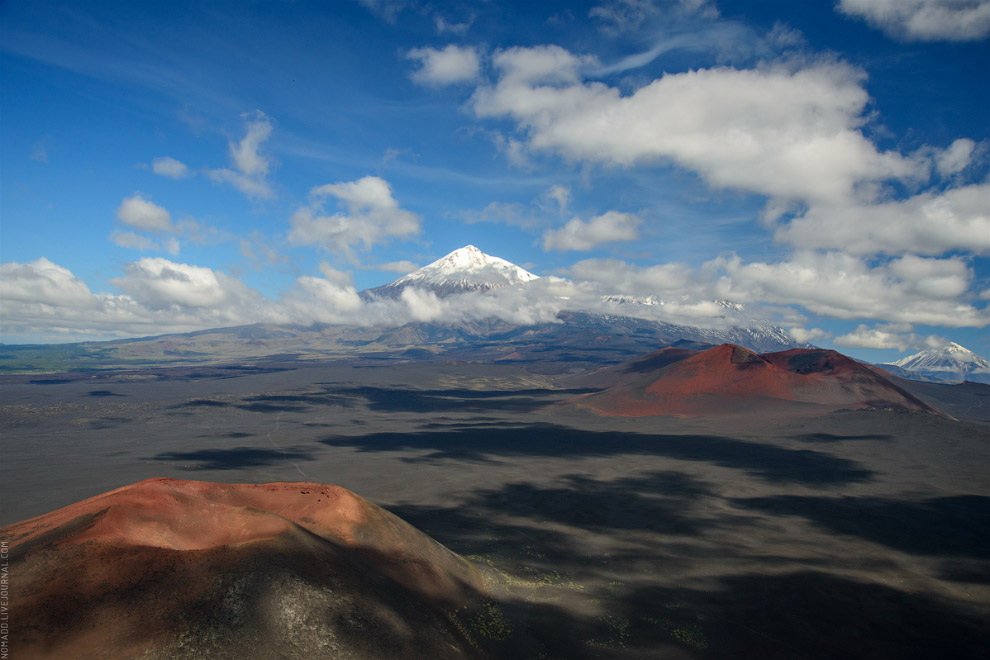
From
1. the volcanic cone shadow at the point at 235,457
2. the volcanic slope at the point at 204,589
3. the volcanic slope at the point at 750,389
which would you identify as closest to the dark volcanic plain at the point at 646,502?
the volcanic cone shadow at the point at 235,457

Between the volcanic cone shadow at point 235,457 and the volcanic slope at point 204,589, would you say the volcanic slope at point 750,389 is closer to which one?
the volcanic cone shadow at point 235,457

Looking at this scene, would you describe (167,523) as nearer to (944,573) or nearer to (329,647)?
(329,647)

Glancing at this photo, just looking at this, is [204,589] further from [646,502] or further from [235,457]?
[235,457]

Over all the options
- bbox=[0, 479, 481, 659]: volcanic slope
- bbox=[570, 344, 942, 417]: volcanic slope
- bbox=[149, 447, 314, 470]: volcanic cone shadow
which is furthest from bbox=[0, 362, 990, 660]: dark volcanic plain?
bbox=[570, 344, 942, 417]: volcanic slope

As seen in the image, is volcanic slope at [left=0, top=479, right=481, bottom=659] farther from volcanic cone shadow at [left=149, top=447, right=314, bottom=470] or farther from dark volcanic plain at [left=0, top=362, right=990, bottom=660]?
volcanic cone shadow at [left=149, top=447, right=314, bottom=470]

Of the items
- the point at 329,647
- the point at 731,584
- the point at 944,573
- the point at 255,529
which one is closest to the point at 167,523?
the point at 255,529
